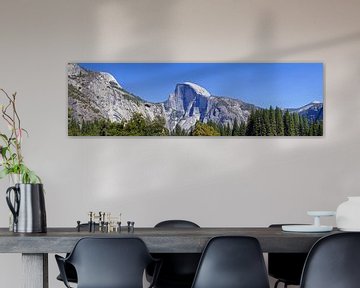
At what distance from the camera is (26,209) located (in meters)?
3.41

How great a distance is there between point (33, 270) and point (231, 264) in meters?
0.98

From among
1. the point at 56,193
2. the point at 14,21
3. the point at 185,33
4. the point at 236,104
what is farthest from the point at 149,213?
the point at 14,21

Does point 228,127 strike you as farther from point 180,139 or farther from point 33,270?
point 33,270

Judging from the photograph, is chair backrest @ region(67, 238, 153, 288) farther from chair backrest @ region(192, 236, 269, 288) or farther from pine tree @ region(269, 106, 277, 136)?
pine tree @ region(269, 106, 277, 136)

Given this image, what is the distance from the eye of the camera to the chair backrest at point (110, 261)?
3.17 meters

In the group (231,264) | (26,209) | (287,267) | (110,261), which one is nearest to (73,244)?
(110,261)

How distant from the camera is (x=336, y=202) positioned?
543 cm

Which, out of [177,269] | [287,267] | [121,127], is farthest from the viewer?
[121,127]

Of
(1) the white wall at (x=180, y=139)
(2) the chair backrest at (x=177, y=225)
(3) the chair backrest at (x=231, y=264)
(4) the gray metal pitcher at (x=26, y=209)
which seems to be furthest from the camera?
(1) the white wall at (x=180, y=139)

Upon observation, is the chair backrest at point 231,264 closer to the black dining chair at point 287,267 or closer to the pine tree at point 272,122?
the black dining chair at point 287,267

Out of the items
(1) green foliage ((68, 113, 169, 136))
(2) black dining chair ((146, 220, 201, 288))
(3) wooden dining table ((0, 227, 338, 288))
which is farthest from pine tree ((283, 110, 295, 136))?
(3) wooden dining table ((0, 227, 338, 288))

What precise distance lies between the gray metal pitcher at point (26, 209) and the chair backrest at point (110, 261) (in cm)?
34

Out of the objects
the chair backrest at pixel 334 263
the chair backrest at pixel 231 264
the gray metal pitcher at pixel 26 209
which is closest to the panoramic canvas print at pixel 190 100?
the gray metal pitcher at pixel 26 209

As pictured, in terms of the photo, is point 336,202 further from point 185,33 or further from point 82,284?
point 82,284
